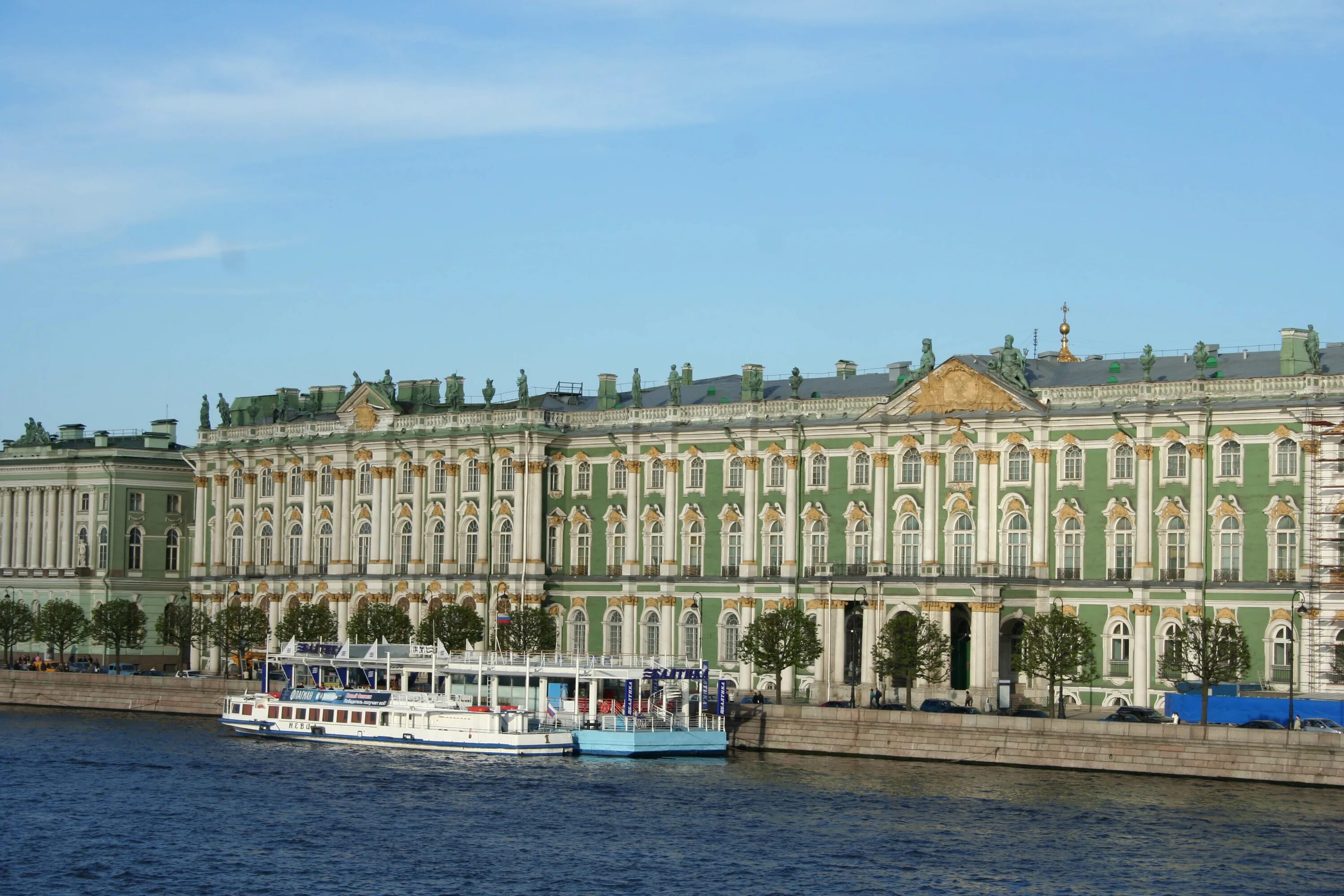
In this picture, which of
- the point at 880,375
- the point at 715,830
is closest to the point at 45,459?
the point at 880,375

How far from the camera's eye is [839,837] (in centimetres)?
5416

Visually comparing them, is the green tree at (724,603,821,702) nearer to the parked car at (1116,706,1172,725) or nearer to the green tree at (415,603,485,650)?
the parked car at (1116,706,1172,725)

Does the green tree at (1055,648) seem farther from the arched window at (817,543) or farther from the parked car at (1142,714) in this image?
the arched window at (817,543)

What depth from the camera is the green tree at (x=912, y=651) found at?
76375mm

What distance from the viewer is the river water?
160 feet

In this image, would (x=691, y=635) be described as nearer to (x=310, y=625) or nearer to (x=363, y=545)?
(x=310, y=625)

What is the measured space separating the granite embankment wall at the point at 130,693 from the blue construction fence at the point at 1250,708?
3838cm

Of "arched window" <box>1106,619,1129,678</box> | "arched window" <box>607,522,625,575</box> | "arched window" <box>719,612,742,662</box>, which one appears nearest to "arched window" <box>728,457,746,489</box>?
"arched window" <box>719,612,742,662</box>

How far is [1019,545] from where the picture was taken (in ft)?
259

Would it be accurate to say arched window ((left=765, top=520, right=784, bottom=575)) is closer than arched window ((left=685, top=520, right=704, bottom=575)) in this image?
Yes

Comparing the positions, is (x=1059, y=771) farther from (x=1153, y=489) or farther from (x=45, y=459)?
(x=45, y=459)

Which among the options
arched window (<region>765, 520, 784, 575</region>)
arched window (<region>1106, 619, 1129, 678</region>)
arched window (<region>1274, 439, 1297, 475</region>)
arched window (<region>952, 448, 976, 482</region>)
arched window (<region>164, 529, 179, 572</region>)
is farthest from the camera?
arched window (<region>164, 529, 179, 572</region>)

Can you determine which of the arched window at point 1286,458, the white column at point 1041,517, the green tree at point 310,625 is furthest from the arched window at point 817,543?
the green tree at point 310,625

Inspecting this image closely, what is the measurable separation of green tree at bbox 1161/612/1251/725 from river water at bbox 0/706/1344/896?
6.30m
